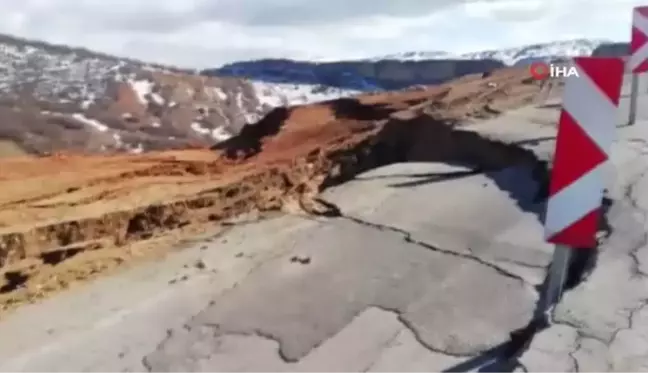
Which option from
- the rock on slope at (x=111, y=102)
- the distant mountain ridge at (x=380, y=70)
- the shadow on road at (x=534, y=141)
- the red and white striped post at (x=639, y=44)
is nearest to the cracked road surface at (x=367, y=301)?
the shadow on road at (x=534, y=141)

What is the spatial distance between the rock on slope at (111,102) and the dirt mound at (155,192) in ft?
37.0

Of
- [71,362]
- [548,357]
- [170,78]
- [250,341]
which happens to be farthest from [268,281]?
[170,78]

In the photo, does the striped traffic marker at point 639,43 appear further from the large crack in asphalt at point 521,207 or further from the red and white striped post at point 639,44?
the large crack in asphalt at point 521,207

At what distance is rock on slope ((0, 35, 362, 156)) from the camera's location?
25.3m

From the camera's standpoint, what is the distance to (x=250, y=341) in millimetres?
4195

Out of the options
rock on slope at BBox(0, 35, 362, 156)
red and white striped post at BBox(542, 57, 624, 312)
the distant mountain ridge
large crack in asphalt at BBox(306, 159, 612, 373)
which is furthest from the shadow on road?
the distant mountain ridge

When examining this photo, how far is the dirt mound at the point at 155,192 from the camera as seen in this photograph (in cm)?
660

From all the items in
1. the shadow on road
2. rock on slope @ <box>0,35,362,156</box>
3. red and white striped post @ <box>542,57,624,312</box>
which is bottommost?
rock on slope @ <box>0,35,362,156</box>

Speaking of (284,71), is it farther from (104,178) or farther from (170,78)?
(104,178)

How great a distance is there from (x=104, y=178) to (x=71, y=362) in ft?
25.1

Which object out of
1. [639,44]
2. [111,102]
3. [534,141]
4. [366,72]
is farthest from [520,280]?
[366,72]

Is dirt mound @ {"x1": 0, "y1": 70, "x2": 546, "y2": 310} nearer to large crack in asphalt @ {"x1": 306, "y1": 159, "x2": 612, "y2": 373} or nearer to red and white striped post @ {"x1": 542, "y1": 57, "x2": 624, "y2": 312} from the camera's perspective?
large crack in asphalt @ {"x1": 306, "y1": 159, "x2": 612, "y2": 373}

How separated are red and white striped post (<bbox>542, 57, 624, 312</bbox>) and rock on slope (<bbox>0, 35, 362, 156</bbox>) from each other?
22.2 metres

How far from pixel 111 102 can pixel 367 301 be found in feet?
94.9
